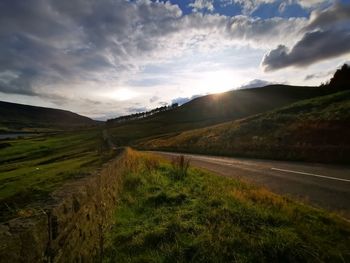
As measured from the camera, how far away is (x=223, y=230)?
623 cm

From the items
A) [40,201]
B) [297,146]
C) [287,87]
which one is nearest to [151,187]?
[40,201]

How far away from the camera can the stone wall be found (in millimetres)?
2875

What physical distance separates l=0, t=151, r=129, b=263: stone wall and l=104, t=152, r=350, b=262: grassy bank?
0.77 meters

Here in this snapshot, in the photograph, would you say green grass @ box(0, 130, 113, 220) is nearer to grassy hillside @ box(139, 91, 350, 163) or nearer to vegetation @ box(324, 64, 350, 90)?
grassy hillside @ box(139, 91, 350, 163)

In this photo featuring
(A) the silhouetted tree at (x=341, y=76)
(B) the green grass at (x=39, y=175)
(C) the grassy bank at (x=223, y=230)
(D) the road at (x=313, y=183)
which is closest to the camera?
(B) the green grass at (x=39, y=175)

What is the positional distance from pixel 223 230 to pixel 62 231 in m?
3.66

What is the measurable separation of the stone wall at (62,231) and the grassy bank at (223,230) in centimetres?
77

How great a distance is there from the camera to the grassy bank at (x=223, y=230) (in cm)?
533

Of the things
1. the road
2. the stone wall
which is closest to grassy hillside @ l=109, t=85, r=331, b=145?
the road

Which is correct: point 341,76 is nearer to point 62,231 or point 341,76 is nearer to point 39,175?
point 39,175

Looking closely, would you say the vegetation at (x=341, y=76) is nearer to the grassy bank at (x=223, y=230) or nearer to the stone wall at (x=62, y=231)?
the grassy bank at (x=223, y=230)

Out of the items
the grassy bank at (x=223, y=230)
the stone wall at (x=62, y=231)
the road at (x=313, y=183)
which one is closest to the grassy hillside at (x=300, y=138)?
the road at (x=313, y=183)

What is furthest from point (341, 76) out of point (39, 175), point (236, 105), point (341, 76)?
point (39, 175)

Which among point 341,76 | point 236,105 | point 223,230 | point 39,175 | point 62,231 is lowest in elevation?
point 39,175
